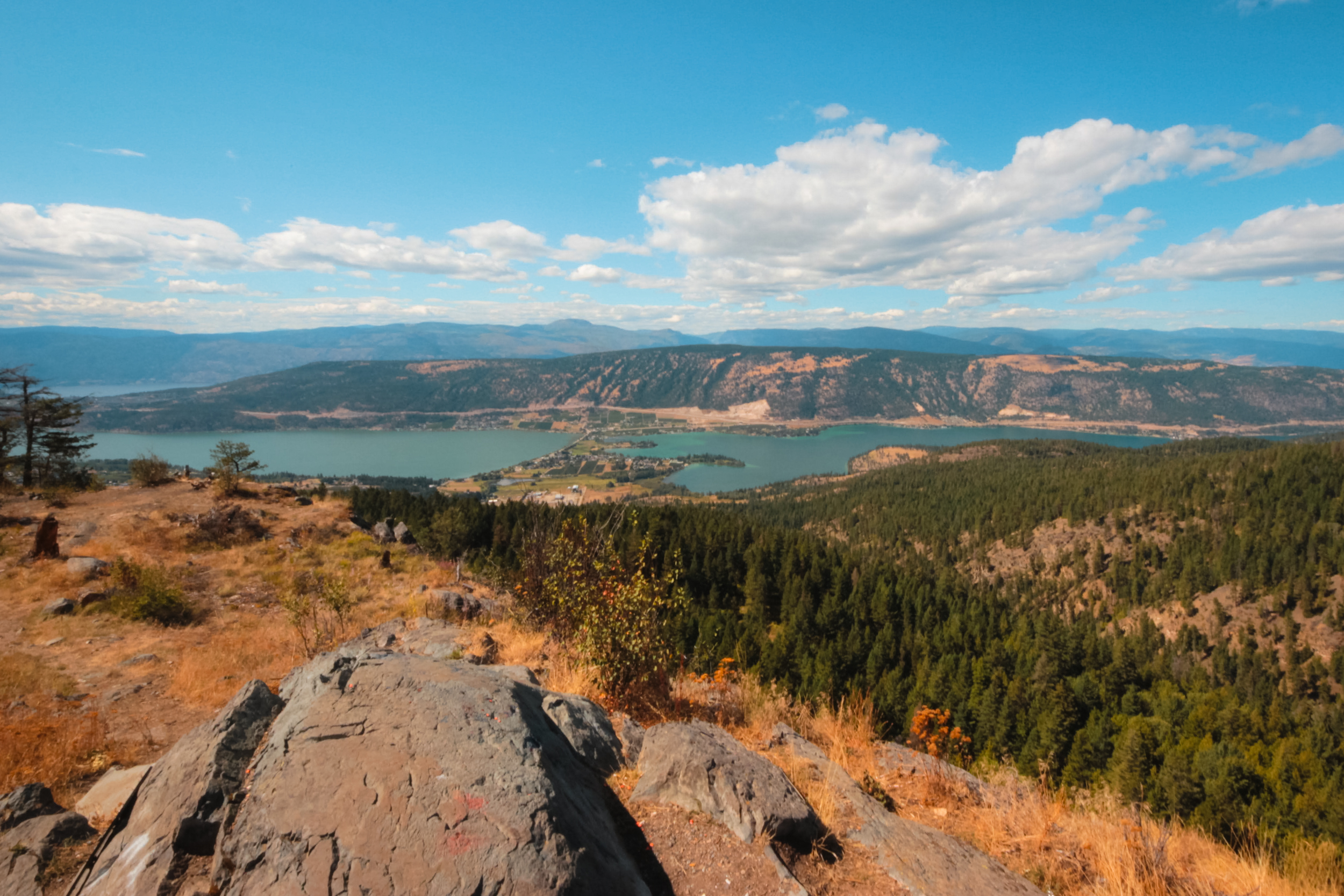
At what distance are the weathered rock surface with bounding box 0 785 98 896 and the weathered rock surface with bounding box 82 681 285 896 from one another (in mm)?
580

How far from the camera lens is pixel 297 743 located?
201 inches

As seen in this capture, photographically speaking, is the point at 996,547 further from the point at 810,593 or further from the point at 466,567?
the point at 466,567

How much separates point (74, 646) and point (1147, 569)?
11493 cm

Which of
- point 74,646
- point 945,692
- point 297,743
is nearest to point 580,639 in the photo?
point 297,743

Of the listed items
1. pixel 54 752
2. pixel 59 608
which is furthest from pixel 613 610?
pixel 59 608

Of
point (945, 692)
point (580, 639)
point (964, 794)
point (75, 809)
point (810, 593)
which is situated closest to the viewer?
point (75, 809)

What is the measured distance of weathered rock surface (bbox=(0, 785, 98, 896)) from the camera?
187 inches

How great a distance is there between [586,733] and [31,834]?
17.2 feet

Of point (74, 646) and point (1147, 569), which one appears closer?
point (74, 646)

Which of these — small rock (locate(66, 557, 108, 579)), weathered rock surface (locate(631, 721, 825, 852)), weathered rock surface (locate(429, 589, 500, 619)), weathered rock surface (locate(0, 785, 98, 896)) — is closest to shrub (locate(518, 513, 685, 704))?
weathered rock surface (locate(631, 721, 825, 852))

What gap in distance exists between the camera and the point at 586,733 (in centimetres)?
694

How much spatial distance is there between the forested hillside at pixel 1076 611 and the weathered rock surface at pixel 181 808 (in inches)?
267

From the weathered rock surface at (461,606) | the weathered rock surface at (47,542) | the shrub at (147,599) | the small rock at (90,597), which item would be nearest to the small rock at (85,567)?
the shrub at (147,599)

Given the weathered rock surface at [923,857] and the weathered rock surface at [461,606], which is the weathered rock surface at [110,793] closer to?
the weathered rock surface at [923,857]
